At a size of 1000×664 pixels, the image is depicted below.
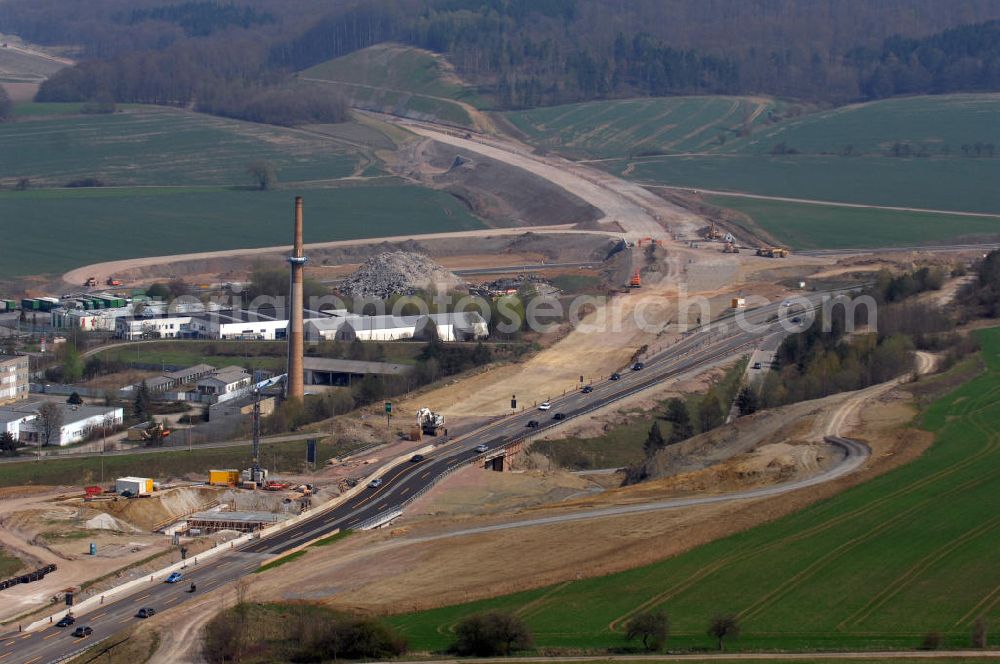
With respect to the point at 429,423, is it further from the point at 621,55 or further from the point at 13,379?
the point at 621,55

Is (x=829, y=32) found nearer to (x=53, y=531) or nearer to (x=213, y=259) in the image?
(x=213, y=259)

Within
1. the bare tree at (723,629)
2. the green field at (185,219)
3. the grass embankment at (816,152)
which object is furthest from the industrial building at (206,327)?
the bare tree at (723,629)

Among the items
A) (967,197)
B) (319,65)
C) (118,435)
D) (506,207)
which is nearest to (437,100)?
(319,65)

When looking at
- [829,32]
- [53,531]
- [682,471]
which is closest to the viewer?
[53,531]

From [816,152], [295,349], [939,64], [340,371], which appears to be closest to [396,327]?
[340,371]

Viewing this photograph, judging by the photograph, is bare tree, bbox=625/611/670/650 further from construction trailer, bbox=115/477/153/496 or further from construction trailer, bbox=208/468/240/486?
construction trailer, bbox=208/468/240/486

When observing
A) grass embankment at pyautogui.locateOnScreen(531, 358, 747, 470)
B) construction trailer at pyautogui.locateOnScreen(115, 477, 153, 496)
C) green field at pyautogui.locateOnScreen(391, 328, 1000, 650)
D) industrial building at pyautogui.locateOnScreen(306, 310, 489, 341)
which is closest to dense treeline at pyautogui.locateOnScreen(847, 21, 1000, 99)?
industrial building at pyautogui.locateOnScreen(306, 310, 489, 341)
